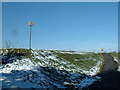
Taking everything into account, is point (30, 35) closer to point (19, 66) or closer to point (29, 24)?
point (29, 24)

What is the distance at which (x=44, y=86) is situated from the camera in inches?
499

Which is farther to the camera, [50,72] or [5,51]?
A: [5,51]

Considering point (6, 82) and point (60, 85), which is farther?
point (60, 85)

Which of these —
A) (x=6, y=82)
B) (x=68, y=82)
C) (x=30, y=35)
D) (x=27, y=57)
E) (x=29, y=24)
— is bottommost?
(x=68, y=82)

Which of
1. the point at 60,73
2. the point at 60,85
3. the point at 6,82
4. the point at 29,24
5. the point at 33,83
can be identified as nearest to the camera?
the point at 6,82

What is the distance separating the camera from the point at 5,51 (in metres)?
18.2

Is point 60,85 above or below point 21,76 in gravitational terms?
below

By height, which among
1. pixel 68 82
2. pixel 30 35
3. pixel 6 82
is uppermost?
pixel 30 35

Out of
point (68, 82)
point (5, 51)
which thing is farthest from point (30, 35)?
point (68, 82)

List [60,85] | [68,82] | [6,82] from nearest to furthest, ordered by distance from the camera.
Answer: [6,82]
[60,85]
[68,82]

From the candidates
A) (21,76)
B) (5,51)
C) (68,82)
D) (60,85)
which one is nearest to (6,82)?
(21,76)

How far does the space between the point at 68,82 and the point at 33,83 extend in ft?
13.4

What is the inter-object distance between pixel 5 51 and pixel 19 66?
434 cm

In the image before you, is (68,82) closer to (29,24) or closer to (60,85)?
(60,85)
